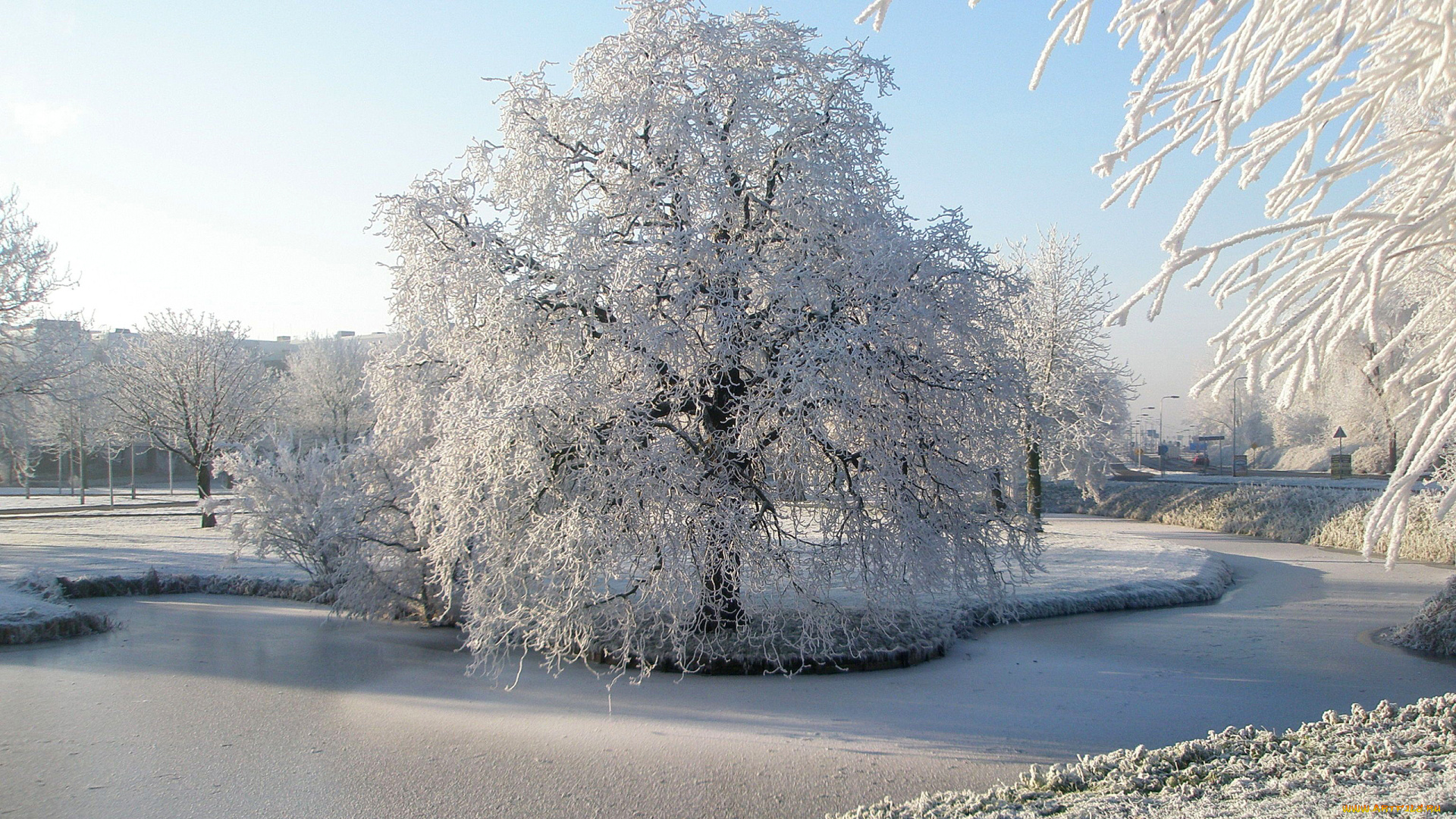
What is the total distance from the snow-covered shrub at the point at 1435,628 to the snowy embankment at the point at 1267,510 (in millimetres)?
2941

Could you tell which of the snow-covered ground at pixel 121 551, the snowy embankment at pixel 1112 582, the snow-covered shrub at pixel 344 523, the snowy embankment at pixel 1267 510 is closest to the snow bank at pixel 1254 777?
the snowy embankment at pixel 1112 582

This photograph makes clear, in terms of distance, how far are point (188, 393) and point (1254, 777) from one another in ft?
88.9

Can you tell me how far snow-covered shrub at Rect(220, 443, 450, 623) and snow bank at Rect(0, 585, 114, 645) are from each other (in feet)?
6.59

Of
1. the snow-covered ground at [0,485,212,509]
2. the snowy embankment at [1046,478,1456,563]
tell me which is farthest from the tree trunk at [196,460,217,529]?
the snowy embankment at [1046,478,1456,563]

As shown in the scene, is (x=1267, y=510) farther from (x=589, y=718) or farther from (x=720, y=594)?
(x=589, y=718)

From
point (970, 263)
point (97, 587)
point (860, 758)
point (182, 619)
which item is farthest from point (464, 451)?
point (97, 587)

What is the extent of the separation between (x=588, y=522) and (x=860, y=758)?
305cm

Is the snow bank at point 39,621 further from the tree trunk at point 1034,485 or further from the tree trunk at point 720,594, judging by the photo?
the tree trunk at point 1034,485

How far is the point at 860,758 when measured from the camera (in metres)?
6.27

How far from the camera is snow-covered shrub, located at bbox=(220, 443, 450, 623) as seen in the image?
Answer: 10.8 meters

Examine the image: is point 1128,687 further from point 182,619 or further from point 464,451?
point 182,619

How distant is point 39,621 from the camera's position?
1081 centimetres

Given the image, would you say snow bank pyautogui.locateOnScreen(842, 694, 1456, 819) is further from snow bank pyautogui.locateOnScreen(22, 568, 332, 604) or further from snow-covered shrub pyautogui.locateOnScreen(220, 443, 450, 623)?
snow bank pyautogui.locateOnScreen(22, 568, 332, 604)

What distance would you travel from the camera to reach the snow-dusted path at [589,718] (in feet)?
18.9
